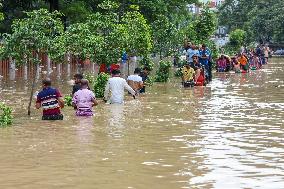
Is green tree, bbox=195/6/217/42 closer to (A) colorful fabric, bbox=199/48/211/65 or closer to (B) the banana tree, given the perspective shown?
(A) colorful fabric, bbox=199/48/211/65

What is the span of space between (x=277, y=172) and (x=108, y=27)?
16425 millimetres

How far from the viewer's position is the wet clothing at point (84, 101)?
18203 millimetres

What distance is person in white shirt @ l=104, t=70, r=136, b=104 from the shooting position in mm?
21531

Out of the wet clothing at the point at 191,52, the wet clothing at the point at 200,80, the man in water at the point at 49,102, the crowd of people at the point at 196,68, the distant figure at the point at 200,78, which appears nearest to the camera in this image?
the man in water at the point at 49,102

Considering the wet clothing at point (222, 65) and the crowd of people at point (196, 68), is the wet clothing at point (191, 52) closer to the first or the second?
the crowd of people at point (196, 68)

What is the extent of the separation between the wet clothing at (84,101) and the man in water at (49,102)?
2.66 ft

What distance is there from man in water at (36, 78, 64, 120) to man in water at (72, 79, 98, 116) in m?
0.82

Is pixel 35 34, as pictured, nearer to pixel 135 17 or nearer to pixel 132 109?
pixel 132 109

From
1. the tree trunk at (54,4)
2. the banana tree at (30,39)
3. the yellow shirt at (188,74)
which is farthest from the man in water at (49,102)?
the tree trunk at (54,4)

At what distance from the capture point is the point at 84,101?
18.2 m

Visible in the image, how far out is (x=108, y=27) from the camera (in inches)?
1035

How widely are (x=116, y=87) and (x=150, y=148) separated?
877 centimetres

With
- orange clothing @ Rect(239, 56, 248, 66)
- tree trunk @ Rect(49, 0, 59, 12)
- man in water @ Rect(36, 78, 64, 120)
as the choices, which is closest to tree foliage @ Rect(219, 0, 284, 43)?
orange clothing @ Rect(239, 56, 248, 66)

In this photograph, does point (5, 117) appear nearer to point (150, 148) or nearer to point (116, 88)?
point (150, 148)
